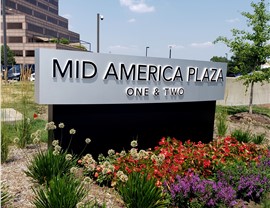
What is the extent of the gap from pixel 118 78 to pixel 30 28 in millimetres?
67258

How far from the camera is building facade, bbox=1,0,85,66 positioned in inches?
2486

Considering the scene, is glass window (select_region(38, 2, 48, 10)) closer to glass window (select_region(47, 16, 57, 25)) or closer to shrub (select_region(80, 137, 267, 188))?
glass window (select_region(47, 16, 57, 25))

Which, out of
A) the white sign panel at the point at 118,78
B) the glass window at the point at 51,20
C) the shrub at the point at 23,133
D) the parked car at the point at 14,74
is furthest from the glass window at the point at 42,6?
the white sign panel at the point at 118,78

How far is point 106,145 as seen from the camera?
6.03m

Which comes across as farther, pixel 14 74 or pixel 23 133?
pixel 14 74

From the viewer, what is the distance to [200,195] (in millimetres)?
3803

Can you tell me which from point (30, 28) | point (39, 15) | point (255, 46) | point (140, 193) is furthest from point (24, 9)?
point (140, 193)

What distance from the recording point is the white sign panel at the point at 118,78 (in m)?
4.97

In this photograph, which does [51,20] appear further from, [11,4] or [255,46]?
[255,46]

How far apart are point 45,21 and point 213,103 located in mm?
78878

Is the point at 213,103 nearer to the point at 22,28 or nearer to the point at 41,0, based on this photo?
the point at 22,28

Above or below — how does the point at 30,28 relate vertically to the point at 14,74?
above

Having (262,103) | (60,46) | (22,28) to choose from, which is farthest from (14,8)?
(262,103)

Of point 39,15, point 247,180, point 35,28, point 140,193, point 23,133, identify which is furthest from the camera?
point 39,15
